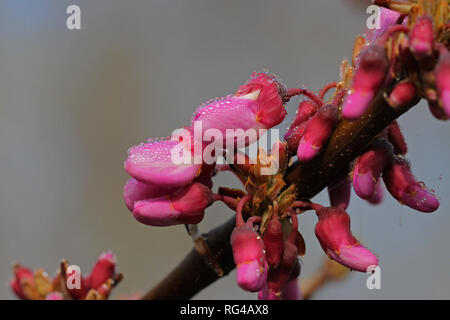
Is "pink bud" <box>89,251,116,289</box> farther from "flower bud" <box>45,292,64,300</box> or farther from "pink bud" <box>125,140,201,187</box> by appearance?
"pink bud" <box>125,140,201,187</box>

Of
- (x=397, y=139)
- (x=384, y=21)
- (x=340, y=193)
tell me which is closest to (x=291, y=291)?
(x=340, y=193)

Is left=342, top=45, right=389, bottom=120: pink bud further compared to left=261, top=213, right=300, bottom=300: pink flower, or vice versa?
left=261, top=213, right=300, bottom=300: pink flower

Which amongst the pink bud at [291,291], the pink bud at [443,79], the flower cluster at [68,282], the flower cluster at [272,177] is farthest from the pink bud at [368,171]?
the flower cluster at [68,282]

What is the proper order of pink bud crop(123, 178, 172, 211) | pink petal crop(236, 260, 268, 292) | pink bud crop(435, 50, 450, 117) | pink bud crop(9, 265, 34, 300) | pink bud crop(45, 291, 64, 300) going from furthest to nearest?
pink bud crop(9, 265, 34, 300) < pink bud crop(45, 291, 64, 300) < pink bud crop(123, 178, 172, 211) < pink petal crop(236, 260, 268, 292) < pink bud crop(435, 50, 450, 117)

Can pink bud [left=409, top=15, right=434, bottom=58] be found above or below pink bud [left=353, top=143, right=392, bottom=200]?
above

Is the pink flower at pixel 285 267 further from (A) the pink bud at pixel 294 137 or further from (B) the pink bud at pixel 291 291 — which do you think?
(B) the pink bud at pixel 291 291

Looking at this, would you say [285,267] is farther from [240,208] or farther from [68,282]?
[68,282]

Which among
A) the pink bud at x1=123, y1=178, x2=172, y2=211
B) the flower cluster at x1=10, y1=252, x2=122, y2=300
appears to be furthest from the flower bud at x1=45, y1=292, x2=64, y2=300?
Answer: the pink bud at x1=123, y1=178, x2=172, y2=211

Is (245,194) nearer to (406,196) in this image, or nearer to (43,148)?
(406,196)
